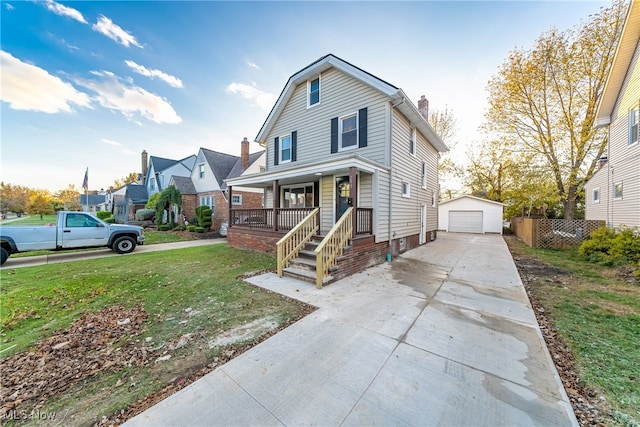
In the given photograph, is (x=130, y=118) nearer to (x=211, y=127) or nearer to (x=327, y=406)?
(x=211, y=127)

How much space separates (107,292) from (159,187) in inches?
900

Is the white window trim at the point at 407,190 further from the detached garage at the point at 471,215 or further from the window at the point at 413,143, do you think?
the detached garage at the point at 471,215

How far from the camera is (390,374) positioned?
2.49 meters

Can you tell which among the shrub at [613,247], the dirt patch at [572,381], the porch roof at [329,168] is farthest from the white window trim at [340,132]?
the shrub at [613,247]

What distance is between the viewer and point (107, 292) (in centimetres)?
517

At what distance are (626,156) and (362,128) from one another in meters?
11.1

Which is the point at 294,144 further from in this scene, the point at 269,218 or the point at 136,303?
the point at 136,303

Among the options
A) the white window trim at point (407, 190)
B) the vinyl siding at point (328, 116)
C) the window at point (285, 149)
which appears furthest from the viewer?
the window at point (285, 149)

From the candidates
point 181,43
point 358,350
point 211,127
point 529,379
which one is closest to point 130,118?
point 211,127

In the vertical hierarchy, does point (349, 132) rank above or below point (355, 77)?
below

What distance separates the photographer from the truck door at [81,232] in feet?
27.9

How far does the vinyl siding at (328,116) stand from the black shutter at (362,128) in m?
0.15

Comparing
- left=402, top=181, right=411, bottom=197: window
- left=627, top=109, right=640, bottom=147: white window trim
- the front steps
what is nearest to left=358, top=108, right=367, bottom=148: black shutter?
left=402, top=181, right=411, bottom=197: window

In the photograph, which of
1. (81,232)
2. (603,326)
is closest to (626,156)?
(603,326)
